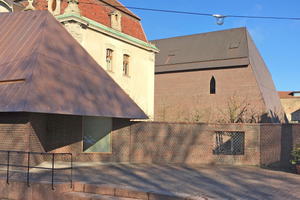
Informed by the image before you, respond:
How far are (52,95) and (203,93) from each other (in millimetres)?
28446

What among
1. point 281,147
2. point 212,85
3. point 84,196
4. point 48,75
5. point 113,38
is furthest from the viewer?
point 212,85

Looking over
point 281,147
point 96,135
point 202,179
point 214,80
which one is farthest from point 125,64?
point 202,179

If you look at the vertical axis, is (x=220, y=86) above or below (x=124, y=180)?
above

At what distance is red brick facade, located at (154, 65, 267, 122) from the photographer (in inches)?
1395

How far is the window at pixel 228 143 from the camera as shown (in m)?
15.6

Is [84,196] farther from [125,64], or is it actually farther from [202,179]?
[125,64]

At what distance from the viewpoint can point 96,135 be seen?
1564 cm

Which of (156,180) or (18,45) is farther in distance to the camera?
(18,45)

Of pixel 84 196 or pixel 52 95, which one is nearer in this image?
pixel 84 196

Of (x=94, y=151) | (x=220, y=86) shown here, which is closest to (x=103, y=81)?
(x=94, y=151)

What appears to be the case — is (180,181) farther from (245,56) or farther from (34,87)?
(245,56)

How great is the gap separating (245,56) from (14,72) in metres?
28.6

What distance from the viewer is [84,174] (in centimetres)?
1188

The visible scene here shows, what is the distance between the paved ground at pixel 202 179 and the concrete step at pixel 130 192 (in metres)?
Answer: 0.62
